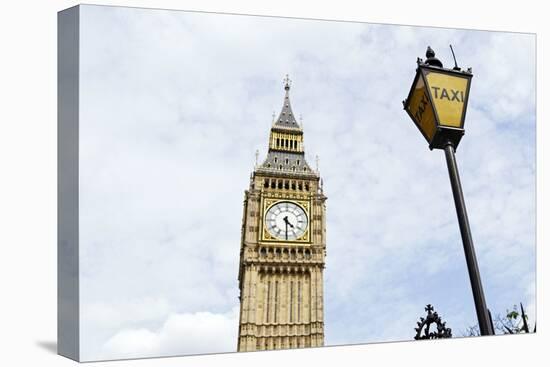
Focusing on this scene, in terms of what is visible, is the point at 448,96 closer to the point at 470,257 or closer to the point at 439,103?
the point at 439,103

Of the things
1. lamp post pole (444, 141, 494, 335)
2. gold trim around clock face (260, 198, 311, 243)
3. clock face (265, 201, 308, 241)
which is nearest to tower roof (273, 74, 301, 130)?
gold trim around clock face (260, 198, 311, 243)

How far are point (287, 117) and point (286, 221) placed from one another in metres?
4.41

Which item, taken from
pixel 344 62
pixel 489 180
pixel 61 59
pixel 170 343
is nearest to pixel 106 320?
pixel 170 343

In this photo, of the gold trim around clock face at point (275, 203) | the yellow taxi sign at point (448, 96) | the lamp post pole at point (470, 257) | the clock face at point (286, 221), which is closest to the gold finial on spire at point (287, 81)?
the gold trim around clock face at point (275, 203)

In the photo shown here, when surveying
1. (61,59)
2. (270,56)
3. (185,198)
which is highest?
(270,56)

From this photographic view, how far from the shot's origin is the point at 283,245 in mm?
21328

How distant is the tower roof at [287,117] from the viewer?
16.1m

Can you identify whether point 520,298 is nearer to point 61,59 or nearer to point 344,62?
point 344,62

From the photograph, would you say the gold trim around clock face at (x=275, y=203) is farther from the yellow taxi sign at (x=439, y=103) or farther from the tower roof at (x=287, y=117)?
the yellow taxi sign at (x=439, y=103)

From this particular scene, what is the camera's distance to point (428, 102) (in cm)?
796

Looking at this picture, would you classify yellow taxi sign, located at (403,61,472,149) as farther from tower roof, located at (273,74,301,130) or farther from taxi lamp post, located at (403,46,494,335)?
tower roof, located at (273,74,301,130)

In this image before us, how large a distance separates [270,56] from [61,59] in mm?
4289

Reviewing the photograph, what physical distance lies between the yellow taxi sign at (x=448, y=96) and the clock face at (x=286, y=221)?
37.7 ft

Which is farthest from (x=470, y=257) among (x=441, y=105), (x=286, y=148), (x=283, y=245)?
(x=283, y=245)
